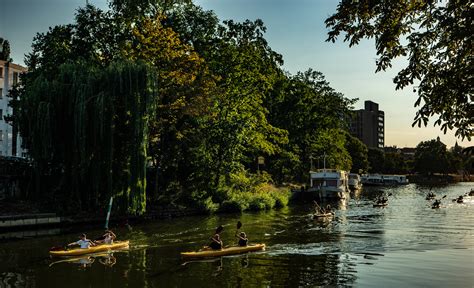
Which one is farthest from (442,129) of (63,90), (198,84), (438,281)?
(198,84)

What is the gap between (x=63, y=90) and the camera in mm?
30562

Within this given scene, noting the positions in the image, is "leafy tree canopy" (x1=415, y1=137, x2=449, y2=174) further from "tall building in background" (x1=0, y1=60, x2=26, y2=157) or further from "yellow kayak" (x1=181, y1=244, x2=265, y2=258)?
"yellow kayak" (x1=181, y1=244, x2=265, y2=258)

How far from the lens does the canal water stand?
1756 centimetres

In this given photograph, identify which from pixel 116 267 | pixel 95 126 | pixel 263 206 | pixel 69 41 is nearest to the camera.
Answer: pixel 116 267

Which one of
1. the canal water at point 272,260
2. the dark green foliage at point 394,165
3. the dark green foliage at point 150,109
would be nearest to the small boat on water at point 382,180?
the dark green foliage at point 394,165

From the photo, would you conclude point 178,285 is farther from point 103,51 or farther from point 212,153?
point 103,51

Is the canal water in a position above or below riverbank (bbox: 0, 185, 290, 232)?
below

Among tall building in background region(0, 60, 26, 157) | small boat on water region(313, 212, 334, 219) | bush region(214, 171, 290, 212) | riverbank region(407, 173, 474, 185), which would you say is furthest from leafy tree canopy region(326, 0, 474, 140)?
riverbank region(407, 173, 474, 185)

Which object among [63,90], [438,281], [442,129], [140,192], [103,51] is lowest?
[438,281]

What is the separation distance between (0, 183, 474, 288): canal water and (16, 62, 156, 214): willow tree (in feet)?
11.1

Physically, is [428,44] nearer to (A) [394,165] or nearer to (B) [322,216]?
(B) [322,216]

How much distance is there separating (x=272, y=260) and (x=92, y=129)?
15.3 metres

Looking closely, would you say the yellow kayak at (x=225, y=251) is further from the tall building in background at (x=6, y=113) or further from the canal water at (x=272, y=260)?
the tall building in background at (x=6, y=113)

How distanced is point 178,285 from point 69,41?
3191 cm
